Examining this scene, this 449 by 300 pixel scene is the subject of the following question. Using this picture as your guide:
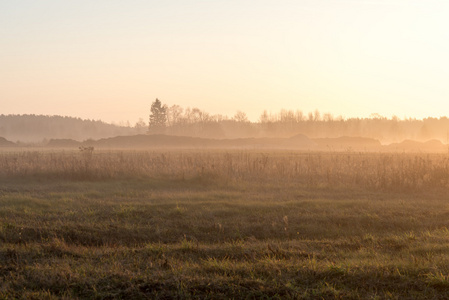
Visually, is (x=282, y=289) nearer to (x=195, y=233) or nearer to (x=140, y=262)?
(x=140, y=262)

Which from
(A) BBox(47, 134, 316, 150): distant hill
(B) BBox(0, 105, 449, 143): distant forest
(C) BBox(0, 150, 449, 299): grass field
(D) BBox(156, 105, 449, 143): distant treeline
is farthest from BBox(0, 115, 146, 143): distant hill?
(C) BBox(0, 150, 449, 299): grass field

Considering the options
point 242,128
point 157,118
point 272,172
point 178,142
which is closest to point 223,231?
point 272,172

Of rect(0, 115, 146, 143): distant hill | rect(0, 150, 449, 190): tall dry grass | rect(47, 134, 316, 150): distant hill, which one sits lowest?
rect(0, 150, 449, 190): tall dry grass

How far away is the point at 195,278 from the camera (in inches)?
233

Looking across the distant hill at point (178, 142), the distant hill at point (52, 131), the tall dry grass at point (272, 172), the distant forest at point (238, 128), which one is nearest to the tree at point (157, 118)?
the distant forest at point (238, 128)

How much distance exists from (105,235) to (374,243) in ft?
21.1

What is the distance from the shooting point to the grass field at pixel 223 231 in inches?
229

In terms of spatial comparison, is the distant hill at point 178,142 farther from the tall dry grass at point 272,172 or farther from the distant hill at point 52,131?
the distant hill at point 52,131

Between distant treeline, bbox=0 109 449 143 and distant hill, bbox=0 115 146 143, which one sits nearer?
distant treeline, bbox=0 109 449 143

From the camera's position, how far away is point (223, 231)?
405 inches

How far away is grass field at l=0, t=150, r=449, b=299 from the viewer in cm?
583

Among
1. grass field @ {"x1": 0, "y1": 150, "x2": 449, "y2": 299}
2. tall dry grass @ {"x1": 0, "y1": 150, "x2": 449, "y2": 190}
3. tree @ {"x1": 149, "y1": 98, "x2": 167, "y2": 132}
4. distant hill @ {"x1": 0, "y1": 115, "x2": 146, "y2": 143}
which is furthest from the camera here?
distant hill @ {"x1": 0, "y1": 115, "x2": 146, "y2": 143}

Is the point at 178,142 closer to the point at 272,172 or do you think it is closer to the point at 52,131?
the point at 272,172

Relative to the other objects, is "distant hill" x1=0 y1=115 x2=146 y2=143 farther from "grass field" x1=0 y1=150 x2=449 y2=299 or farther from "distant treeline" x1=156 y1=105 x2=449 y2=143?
"grass field" x1=0 y1=150 x2=449 y2=299
